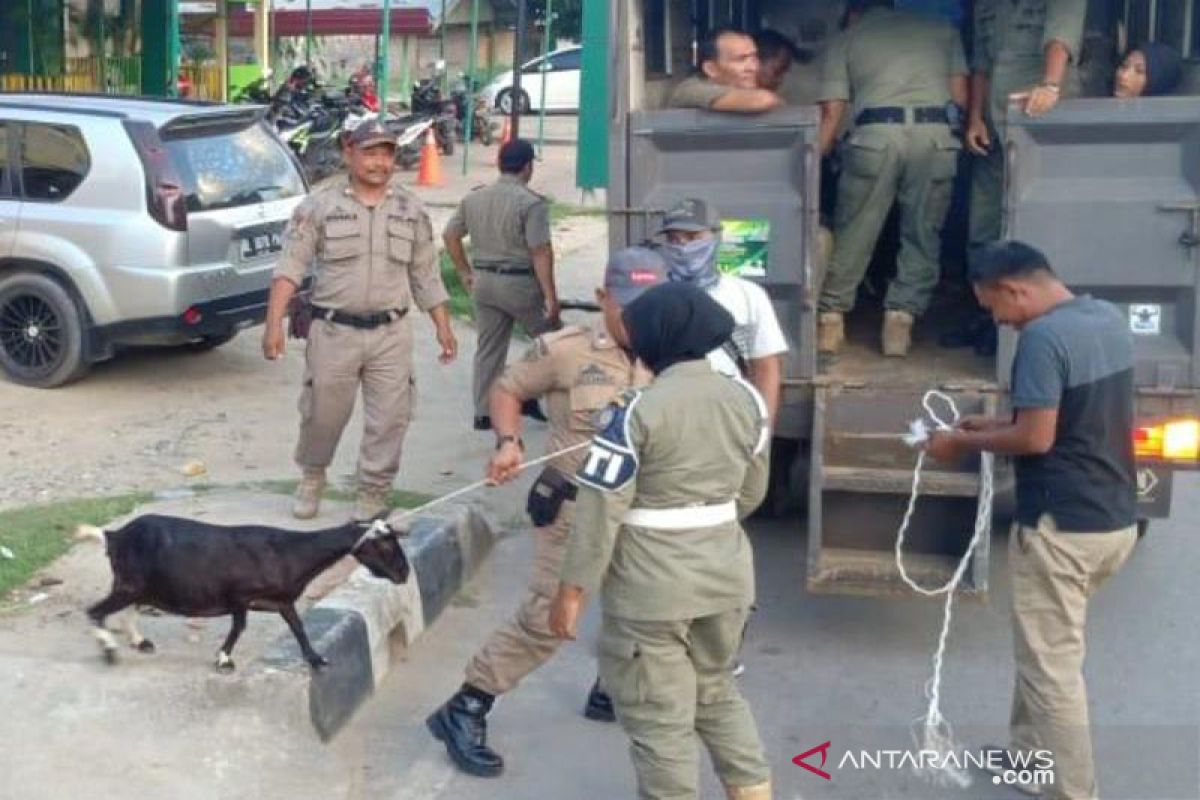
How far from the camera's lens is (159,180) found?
1000cm

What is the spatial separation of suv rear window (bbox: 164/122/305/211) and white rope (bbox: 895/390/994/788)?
17.3ft

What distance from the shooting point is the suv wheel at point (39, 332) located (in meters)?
10.3

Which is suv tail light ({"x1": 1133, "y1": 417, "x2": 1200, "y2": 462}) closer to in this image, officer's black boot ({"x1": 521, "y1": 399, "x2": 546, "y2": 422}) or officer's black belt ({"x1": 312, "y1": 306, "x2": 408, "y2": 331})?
officer's black belt ({"x1": 312, "y1": 306, "x2": 408, "y2": 331})

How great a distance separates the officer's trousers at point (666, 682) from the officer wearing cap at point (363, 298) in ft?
10.2

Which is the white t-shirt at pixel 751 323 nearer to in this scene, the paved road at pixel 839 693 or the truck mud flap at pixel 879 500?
the truck mud flap at pixel 879 500

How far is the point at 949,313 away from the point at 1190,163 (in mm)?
1902

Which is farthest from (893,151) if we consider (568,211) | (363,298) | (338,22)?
(338,22)

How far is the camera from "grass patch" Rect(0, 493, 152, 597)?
6758 mm

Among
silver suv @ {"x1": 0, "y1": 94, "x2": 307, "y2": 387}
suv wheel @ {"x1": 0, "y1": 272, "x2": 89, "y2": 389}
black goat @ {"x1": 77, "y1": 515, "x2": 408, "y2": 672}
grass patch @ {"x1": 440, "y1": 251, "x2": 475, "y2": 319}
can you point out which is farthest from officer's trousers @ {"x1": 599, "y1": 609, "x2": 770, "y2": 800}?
grass patch @ {"x1": 440, "y1": 251, "x2": 475, "y2": 319}

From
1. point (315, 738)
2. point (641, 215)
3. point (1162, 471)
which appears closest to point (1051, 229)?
point (1162, 471)

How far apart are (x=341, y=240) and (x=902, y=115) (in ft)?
7.56

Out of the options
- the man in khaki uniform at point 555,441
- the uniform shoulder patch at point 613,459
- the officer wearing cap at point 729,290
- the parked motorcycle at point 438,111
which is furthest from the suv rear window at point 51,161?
the parked motorcycle at point 438,111

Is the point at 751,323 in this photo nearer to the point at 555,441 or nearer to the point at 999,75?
the point at 555,441

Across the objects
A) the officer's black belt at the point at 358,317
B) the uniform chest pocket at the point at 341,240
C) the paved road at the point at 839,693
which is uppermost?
the uniform chest pocket at the point at 341,240
